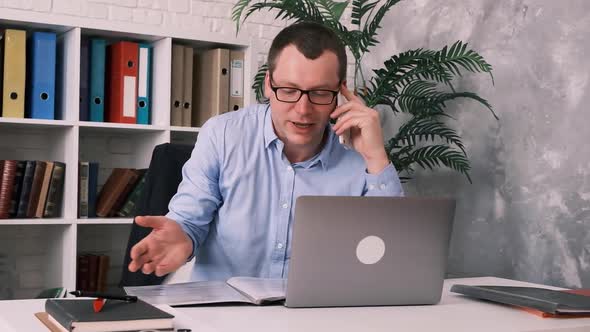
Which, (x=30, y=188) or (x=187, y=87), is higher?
(x=187, y=87)

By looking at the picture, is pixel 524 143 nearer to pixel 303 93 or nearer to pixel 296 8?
pixel 296 8

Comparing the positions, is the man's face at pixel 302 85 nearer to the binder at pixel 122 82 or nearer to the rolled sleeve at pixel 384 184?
the rolled sleeve at pixel 384 184

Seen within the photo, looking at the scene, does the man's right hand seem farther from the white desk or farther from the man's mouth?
the man's mouth

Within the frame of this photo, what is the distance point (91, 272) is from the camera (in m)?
3.19

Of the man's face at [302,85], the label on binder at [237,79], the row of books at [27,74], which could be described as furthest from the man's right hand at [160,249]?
the label on binder at [237,79]

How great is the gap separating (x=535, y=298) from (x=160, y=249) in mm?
752

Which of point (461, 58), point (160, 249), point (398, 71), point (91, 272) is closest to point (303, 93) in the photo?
point (160, 249)

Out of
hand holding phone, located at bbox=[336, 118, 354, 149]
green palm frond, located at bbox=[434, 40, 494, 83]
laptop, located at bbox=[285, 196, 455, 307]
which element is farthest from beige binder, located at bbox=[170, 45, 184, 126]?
laptop, located at bbox=[285, 196, 455, 307]

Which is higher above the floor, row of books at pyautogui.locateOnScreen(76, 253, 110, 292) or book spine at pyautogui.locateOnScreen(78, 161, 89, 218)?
book spine at pyautogui.locateOnScreen(78, 161, 89, 218)

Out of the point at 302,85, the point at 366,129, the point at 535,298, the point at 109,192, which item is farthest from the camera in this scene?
the point at 109,192

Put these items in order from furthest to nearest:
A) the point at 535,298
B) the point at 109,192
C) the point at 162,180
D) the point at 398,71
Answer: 1. the point at 109,192
2. the point at 398,71
3. the point at 162,180
4. the point at 535,298

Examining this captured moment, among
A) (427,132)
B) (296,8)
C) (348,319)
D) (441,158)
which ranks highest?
(296,8)

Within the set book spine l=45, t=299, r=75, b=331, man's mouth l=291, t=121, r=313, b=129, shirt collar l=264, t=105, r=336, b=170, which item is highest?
man's mouth l=291, t=121, r=313, b=129

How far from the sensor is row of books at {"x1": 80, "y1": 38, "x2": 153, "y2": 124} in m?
3.10
